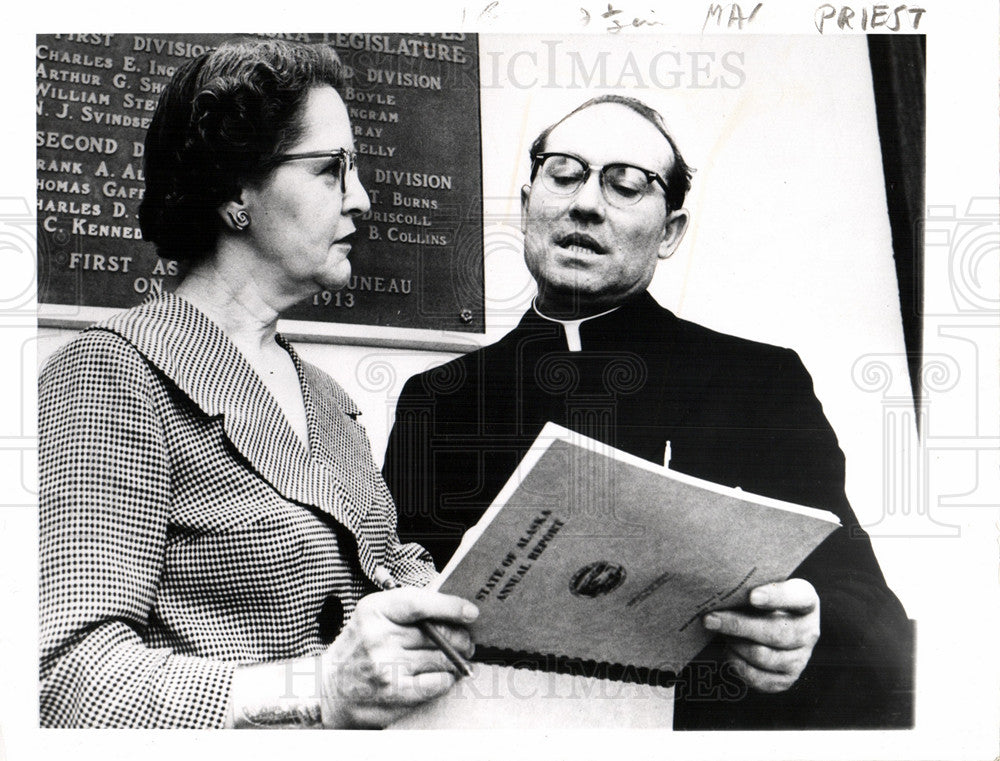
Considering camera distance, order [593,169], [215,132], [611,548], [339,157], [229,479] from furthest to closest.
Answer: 1. [593,169]
2. [339,157]
3. [215,132]
4. [229,479]
5. [611,548]

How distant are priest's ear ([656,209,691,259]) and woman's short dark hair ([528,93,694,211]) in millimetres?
17

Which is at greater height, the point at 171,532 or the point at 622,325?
the point at 622,325

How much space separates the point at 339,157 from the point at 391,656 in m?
0.96

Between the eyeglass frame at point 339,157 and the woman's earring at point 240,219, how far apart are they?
110 millimetres

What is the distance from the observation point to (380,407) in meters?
2.31

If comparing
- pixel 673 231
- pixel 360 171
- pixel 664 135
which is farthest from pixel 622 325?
pixel 360 171

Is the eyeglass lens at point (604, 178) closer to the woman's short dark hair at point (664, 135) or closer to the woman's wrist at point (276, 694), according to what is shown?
the woman's short dark hair at point (664, 135)

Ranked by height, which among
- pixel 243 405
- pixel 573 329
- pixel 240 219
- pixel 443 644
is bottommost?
pixel 443 644

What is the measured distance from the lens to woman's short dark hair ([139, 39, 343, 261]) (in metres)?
2.08

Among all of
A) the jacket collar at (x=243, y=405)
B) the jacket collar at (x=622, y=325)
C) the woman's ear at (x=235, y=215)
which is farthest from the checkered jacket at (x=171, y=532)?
the jacket collar at (x=622, y=325)

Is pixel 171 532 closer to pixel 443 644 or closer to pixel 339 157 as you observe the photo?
pixel 443 644

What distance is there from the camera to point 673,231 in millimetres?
2352

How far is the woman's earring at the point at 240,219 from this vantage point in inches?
83.2

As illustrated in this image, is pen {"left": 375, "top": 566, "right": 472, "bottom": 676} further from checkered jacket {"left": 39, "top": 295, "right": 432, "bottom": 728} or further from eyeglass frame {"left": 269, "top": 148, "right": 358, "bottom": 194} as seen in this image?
eyeglass frame {"left": 269, "top": 148, "right": 358, "bottom": 194}
